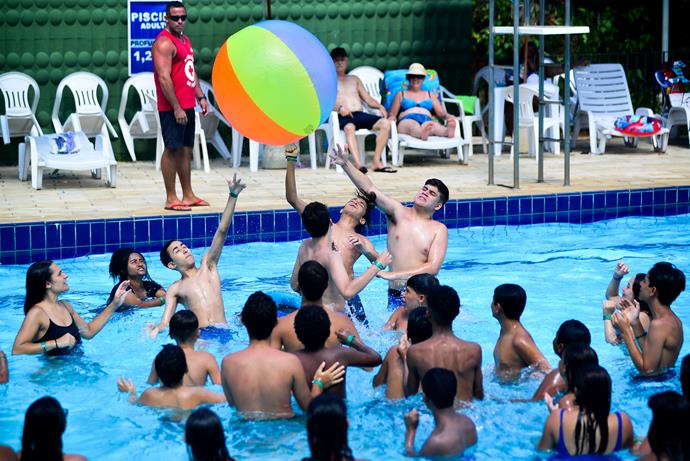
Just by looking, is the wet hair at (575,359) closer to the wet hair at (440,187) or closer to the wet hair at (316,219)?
the wet hair at (316,219)

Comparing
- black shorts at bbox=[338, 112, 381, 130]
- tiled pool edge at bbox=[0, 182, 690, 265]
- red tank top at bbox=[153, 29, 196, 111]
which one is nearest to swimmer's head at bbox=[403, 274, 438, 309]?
tiled pool edge at bbox=[0, 182, 690, 265]

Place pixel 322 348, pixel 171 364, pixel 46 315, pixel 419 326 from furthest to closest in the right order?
1. pixel 46 315
2. pixel 419 326
3. pixel 322 348
4. pixel 171 364

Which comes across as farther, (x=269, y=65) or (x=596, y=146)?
(x=596, y=146)

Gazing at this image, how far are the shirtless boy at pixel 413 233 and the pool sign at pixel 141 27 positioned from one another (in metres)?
6.68

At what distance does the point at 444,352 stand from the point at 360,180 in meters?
2.40

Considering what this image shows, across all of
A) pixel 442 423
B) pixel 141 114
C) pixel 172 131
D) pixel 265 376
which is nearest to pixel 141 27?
pixel 141 114

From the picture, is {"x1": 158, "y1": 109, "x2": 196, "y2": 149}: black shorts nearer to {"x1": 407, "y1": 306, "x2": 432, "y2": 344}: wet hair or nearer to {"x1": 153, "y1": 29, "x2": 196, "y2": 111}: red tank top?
{"x1": 153, "y1": 29, "x2": 196, "y2": 111}: red tank top

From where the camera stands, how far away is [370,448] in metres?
5.80

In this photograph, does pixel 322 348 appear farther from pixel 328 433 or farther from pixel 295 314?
pixel 328 433

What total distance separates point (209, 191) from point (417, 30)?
4756mm

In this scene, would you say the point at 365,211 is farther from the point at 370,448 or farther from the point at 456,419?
the point at 456,419

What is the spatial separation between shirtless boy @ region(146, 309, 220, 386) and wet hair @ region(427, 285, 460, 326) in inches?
48.7

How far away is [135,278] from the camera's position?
7887mm

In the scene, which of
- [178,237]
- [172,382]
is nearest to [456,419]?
[172,382]
